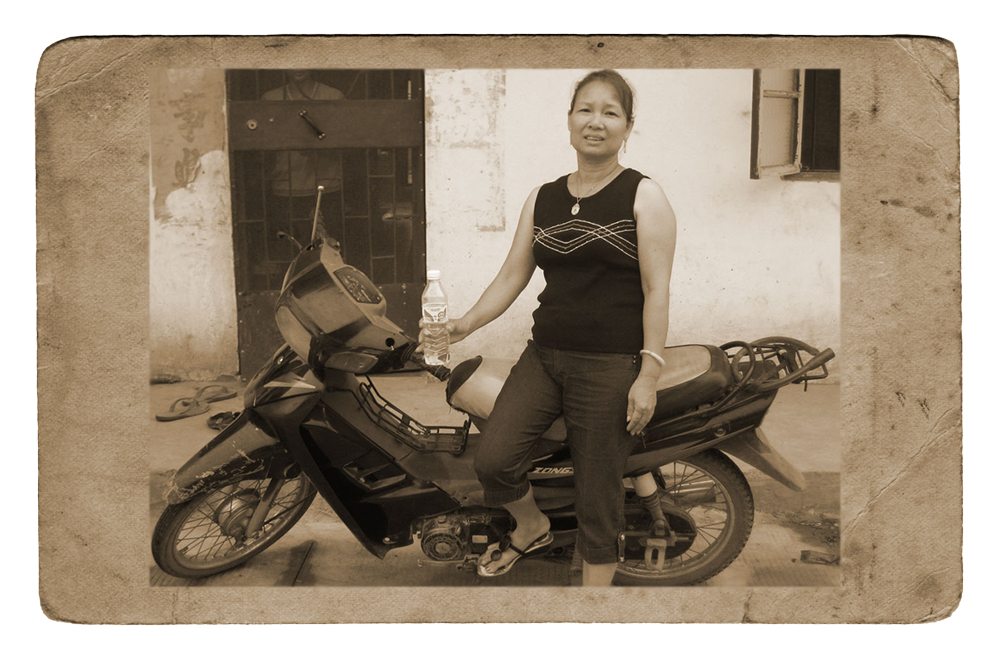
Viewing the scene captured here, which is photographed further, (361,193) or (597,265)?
(361,193)

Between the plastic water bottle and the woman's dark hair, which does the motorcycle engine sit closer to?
the plastic water bottle

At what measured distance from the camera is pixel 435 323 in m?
3.71

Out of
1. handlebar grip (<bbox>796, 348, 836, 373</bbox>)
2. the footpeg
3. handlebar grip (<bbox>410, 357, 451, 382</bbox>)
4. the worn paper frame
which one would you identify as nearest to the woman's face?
the worn paper frame

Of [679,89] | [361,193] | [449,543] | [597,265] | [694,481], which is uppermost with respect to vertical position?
[679,89]

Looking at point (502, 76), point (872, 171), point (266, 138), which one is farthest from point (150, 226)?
point (872, 171)

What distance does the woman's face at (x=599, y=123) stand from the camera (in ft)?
11.6

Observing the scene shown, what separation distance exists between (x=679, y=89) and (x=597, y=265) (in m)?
0.82

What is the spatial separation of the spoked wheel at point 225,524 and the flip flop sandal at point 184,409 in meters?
0.36

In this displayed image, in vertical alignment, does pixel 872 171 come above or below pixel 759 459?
above

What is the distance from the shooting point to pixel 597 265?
3.51 meters

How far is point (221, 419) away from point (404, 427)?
2.44 feet

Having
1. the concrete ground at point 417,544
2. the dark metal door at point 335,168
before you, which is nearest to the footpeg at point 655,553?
the concrete ground at point 417,544

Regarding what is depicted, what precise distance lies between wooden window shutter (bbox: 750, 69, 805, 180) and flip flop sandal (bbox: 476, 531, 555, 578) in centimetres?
164

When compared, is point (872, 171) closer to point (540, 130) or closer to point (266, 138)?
point (540, 130)
